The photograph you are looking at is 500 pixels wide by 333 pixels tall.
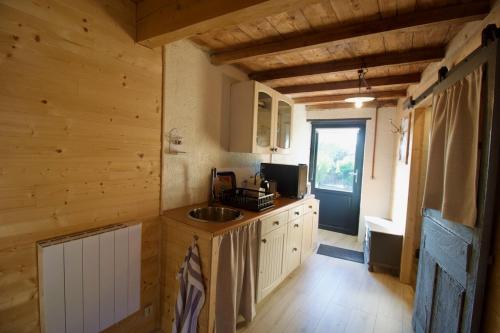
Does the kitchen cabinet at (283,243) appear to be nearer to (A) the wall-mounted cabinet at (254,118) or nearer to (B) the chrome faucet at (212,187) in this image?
(B) the chrome faucet at (212,187)

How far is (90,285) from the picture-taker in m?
1.37

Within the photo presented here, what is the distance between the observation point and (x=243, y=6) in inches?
43.8

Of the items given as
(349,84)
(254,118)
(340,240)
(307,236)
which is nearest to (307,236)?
(307,236)

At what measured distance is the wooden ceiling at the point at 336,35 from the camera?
1.38 metres

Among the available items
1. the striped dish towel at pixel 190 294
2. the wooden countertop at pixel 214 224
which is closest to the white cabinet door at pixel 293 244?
the wooden countertop at pixel 214 224

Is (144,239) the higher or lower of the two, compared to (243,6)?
lower

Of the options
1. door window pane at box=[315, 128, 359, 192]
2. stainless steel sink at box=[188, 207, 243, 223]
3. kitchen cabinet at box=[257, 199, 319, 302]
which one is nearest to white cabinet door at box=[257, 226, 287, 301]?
kitchen cabinet at box=[257, 199, 319, 302]

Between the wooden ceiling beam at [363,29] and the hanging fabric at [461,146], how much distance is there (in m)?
0.42

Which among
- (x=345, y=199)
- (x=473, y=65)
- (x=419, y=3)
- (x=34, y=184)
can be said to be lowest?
(x=345, y=199)

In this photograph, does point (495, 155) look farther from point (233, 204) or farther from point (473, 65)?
point (233, 204)

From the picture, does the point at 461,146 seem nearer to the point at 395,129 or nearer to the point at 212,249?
the point at 212,249

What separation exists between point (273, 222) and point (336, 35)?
1.61m

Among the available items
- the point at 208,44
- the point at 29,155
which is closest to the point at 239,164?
the point at 208,44

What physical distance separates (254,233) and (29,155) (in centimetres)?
150
